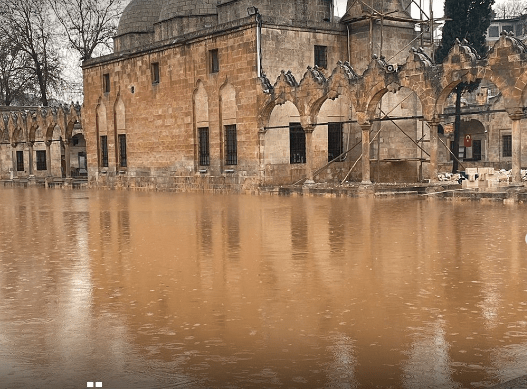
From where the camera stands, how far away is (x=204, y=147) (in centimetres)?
2659

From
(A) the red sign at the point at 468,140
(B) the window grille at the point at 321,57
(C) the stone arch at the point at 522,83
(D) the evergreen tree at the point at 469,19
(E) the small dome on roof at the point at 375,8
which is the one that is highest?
(D) the evergreen tree at the point at 469,19

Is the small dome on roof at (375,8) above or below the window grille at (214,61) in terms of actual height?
above

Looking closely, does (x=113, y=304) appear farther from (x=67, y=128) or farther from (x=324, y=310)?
(x=67, y=128)

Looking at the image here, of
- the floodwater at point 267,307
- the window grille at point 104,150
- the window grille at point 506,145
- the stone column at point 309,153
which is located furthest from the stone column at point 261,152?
the window grille at point 506,145

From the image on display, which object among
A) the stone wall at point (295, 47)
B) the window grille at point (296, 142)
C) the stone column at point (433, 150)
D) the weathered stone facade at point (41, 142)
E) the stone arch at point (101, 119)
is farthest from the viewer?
the weathered stone facade at point (41, 142)

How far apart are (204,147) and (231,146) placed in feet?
5.92

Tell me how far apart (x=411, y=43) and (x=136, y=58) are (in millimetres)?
12037

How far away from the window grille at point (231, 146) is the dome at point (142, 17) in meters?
10.7

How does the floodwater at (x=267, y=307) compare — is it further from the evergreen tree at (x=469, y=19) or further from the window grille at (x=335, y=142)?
the evergreen tree at (x=469, y=19)

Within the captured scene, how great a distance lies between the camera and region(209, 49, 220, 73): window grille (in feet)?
83.3

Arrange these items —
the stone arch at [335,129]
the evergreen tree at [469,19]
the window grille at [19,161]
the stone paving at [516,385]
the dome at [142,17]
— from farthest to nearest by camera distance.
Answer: the window grille at [19,161] < the dome at [142,17] < the evergreen tree at [469,19] < the stone arch at [335,129] < the stone paving at [516,385]

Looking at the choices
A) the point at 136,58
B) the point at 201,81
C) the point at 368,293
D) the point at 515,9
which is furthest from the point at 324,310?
the point at 515,9

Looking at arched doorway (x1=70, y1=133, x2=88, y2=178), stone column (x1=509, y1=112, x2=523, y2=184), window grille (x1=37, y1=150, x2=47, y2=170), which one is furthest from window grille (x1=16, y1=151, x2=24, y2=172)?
stone column (x1=509, y1=112, x2=523, y2=184)

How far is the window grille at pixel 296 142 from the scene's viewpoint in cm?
2441
